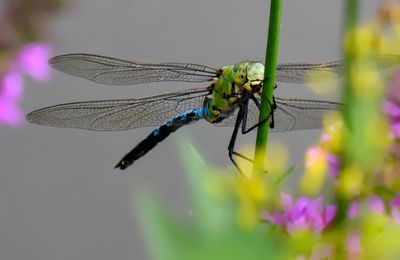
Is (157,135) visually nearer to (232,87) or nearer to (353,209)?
(232,87)

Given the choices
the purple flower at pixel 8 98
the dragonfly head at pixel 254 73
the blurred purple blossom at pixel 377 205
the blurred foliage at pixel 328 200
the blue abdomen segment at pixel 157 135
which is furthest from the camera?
Answer: the purple flower at pixel 8 98

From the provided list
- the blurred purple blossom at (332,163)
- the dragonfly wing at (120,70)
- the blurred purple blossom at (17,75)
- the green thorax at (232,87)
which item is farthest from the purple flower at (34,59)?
the blurred purple blossom at (332,163)

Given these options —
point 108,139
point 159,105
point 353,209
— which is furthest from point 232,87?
point 108,139

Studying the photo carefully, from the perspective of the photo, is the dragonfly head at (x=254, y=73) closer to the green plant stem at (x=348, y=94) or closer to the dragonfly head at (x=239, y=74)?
the dragonfly head at (x=239, y=74)

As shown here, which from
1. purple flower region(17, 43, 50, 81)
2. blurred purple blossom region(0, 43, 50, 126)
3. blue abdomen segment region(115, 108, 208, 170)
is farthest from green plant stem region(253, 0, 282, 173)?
purple flower region(17, 43, 50, 81)

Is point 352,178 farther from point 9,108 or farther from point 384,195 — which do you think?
point 9,108

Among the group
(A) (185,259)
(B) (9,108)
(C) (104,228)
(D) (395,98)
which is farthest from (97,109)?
(C) (104,228)
